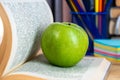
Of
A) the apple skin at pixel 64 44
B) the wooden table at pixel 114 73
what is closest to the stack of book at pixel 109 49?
the wooden table at pixel 114 73

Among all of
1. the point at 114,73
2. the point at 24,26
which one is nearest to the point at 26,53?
the point at 24,26

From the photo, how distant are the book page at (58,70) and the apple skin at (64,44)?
2 centimetres

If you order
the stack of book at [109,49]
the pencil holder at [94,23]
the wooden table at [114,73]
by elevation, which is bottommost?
the wooden table at [114,73]

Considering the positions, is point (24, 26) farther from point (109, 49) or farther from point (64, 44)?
point (109, 49)

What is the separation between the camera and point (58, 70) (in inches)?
19.0

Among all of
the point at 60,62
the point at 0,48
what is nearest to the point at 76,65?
the point at 60,62

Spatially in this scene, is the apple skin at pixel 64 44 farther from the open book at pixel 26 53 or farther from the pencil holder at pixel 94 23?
the pencil holder at pixel 94 23

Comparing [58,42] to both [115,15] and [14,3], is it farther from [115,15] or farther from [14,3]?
[115,15]

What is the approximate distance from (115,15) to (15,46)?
0.36m

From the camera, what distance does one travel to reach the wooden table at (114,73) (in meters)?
0.51

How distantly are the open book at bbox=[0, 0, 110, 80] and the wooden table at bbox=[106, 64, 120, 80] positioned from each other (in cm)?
1

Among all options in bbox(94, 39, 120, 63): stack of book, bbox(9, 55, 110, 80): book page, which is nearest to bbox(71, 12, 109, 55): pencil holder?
bbox(94, 39, 120, 63): stack of book

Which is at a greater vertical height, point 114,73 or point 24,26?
point 24,26

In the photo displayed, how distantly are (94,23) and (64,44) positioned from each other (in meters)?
0.26
